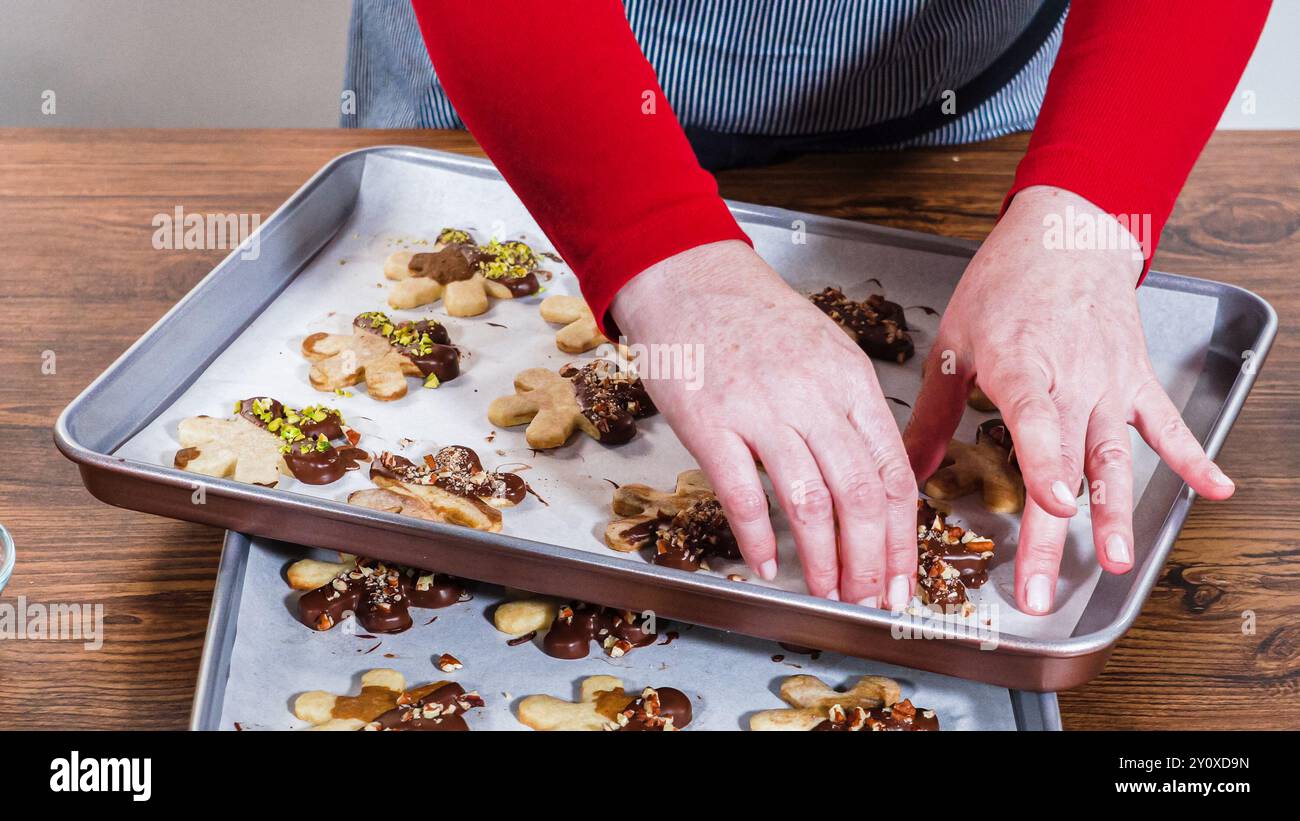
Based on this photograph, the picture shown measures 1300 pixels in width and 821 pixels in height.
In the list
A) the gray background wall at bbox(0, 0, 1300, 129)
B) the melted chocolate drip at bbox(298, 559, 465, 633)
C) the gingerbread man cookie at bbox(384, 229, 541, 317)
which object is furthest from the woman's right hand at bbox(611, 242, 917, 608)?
the gray background wall at bbox(0, 0, 1300, 129)

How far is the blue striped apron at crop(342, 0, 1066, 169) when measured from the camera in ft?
4.27

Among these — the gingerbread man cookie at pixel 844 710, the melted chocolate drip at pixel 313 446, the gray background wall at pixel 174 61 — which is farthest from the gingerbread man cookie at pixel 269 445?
the gray background wall at pixel 174 61

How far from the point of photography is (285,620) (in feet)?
2.87

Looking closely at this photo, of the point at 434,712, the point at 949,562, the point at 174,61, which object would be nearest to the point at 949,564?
the point at 949,562

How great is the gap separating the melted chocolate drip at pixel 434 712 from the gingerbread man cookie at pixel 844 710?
20 centimetres

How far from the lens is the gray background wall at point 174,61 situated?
10.1ft

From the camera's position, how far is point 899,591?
0.85 meters

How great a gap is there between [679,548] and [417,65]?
0.80 m

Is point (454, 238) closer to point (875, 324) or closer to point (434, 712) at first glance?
point (875, 324)

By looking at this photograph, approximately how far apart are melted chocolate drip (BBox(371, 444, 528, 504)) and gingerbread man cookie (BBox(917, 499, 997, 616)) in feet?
1.10

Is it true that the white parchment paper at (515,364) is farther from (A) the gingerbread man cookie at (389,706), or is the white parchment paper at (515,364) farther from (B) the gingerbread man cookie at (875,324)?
(A) the gingerbread man cookie at (389,706)

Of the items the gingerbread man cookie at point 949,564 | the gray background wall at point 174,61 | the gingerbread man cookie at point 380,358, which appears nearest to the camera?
the gingerbread man cookie at point 949,564

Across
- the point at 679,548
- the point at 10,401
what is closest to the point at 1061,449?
the point at 679,548

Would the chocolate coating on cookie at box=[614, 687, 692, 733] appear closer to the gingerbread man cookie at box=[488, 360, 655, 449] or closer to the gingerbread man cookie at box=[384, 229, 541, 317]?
the gingerbread man cookie at box=[488, 360, 655, 449]
